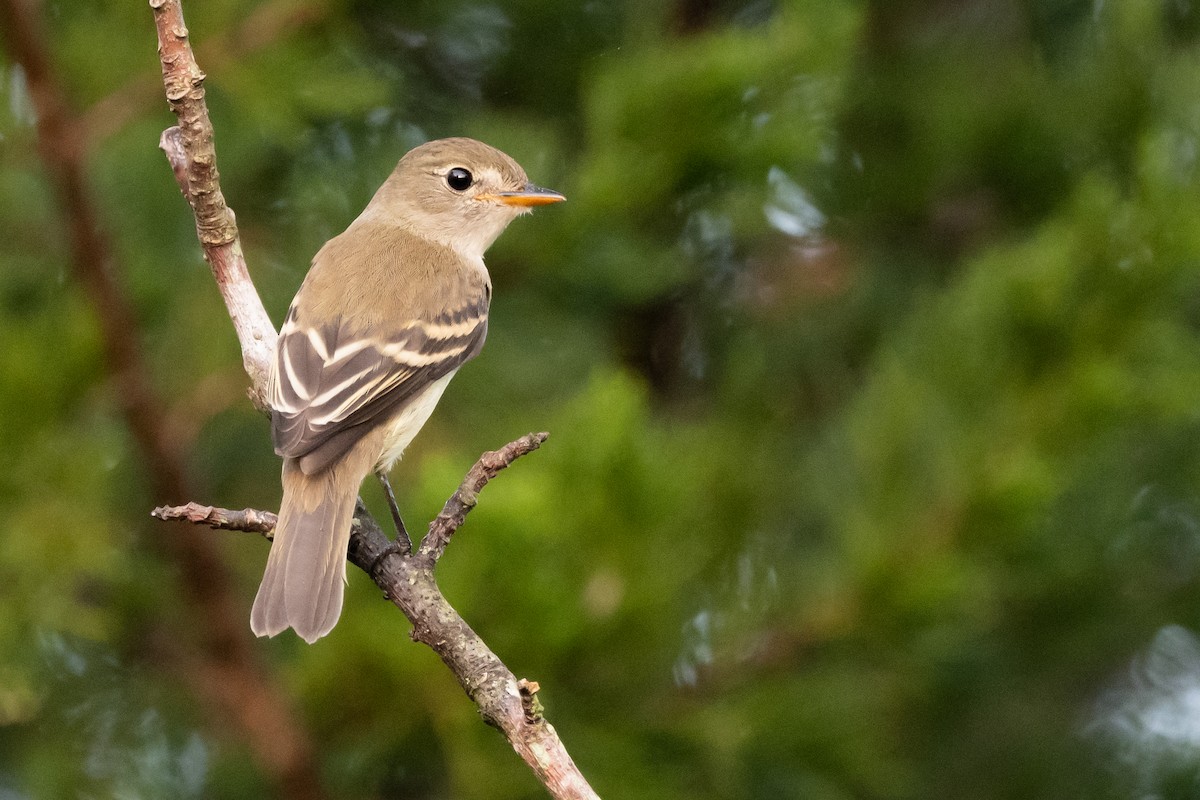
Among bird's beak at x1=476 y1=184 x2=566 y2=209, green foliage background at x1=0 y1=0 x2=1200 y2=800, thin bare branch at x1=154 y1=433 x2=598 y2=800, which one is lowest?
green foliage background at x1=0 y1=0 x2=1200 y2=800

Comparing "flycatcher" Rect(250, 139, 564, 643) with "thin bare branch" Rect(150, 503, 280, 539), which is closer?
"thin bare branch" Rect(150, 503, 280, 539)

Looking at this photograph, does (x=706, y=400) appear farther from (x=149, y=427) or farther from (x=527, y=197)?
(x=149, y=427)

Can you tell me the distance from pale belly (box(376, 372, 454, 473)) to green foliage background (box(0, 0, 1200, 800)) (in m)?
0.21

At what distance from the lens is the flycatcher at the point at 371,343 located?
3.02 metres

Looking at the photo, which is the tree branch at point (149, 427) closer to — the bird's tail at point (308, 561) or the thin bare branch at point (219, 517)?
the bird's tail at point (308, 561)

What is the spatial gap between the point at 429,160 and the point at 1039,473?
5.85ft

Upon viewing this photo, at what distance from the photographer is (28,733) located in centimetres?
422

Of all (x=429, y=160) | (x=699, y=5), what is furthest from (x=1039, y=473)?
(x=699, y=5)

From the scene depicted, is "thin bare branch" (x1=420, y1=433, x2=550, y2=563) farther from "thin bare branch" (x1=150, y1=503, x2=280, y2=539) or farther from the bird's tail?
the bird's tail

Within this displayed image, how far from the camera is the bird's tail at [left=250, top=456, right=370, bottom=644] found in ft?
9.66

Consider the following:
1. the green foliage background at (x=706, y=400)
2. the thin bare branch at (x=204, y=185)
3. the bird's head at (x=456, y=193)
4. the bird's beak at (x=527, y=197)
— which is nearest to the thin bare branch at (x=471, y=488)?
the green foliage background at (x=706, y=400)

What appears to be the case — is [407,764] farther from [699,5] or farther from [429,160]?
[699,5]

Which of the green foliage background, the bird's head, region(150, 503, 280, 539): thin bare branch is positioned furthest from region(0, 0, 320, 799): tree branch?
region(150, 503, 280, 539): thin bare branch

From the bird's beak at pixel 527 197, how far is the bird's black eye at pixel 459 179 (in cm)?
7
